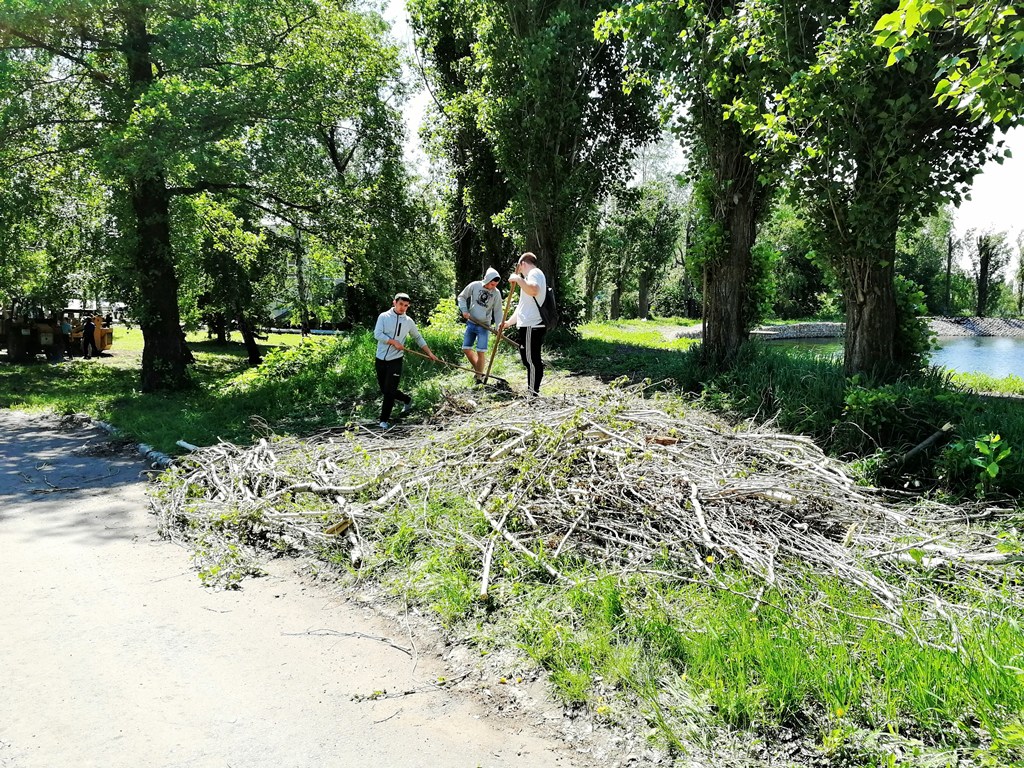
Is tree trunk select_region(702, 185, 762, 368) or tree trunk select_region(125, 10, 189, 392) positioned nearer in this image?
tree trunk select_region(702, 185, 762, 368)

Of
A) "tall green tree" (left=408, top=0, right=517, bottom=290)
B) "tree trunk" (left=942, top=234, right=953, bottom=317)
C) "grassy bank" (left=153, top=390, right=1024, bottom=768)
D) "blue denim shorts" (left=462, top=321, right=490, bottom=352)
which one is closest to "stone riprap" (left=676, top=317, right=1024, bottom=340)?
"tree trunk" (left=942, top=234, right=953, bottom=317)

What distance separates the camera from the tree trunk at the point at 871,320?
29.0ft

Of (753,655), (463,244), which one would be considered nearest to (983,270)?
(463,244)

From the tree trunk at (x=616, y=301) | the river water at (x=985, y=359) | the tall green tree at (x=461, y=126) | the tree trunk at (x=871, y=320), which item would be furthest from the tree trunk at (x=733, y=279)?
the tree trunk at (x=616, y=301)

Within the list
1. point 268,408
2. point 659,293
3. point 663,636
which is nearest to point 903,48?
point 663,636

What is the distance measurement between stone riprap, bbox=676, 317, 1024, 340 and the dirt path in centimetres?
3305

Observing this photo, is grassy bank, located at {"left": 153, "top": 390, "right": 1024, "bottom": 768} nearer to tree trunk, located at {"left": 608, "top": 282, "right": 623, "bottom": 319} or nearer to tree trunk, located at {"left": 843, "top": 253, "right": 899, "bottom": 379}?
tree trunk, located at {"left": 843, "top": 253, "right": 899, "bottom": 379}

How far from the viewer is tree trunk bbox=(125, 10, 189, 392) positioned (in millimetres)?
14266

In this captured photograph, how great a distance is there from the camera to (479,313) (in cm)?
1155

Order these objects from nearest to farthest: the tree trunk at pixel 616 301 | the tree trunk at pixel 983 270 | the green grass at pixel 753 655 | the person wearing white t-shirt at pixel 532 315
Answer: the green grass at pixel 753 655 → the person wearing white t-shirt at pixel 532 315 → the tree trunk at pixel 616 301 → the tree trunk at pixel 983 270

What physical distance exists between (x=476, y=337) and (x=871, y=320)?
6078mm

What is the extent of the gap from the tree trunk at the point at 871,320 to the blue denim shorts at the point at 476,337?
18.4ft

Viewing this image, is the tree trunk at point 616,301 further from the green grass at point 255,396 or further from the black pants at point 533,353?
the black pants at point 533,353

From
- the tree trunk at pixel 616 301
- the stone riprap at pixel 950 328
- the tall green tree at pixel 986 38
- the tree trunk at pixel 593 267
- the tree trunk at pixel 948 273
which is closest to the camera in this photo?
the tall green tree at pixel 986 38
